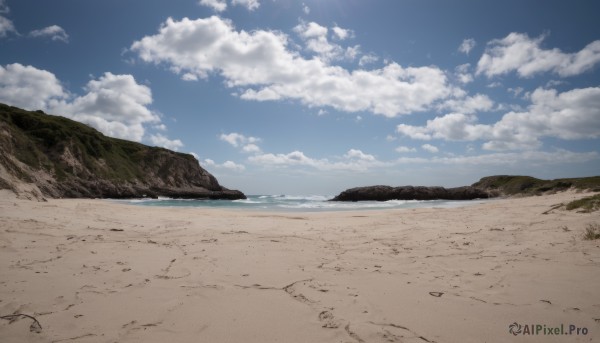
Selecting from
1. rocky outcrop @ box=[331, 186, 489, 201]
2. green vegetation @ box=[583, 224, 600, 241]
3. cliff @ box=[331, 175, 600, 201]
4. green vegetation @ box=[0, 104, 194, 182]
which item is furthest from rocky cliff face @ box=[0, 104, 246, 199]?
green vegetation @ box=[583, 224, 600, 241]

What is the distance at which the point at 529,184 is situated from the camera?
168ft

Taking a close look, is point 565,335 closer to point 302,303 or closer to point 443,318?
point 443,318

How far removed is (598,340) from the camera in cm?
272

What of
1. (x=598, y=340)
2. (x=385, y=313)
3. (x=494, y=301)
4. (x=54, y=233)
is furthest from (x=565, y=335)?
(x=54, y=233)

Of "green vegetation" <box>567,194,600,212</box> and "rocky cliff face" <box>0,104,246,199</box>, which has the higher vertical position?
"rocky cliff face" <box>0,104,246,199</box>

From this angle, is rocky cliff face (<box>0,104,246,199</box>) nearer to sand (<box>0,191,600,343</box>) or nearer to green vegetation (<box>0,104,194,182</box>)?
green vegetation (<box>0,104,194,182</box>)

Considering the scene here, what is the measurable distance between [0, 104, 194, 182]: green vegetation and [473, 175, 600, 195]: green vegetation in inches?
2730

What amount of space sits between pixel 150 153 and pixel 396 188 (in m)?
57.0

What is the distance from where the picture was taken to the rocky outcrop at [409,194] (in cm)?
5219

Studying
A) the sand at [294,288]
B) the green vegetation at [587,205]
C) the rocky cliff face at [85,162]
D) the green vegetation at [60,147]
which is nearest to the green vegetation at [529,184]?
the green vegetation at [587,205]

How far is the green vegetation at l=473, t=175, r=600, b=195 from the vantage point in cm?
4108

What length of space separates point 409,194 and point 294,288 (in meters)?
52.2

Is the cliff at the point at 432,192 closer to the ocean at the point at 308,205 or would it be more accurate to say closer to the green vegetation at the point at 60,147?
the ocean at the point at 308,205

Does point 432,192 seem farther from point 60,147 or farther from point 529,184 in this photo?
point 60,147
